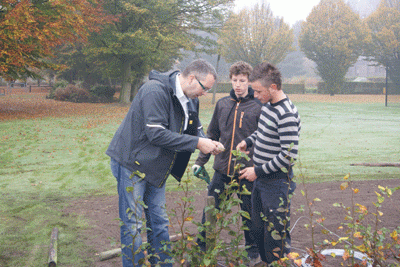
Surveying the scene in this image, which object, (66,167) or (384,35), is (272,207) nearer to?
(66,167)

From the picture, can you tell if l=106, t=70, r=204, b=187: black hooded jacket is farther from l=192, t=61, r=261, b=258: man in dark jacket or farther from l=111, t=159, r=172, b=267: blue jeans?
l=192, t=61, r=261, b=258: man in dark jacket

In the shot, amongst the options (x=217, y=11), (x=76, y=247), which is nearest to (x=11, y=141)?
(x=76, y=247)

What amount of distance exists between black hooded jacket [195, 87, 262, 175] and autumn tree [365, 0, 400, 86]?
45552mm

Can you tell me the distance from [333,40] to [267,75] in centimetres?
4609

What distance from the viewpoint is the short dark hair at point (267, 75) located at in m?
3.30

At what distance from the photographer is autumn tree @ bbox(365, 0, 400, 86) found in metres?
45.6

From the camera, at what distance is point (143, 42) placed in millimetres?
24719

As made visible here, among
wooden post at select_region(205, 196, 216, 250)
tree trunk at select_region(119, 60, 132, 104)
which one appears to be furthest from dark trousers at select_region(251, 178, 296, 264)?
tree trunk at select_region(119, 60, 132, 104)

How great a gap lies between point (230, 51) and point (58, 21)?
2377cm

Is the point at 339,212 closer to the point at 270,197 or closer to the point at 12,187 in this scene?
the point at 270,197

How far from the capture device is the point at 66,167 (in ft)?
29.7

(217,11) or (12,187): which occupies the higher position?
(217,11)

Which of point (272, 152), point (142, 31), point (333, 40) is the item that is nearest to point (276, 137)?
point (272, 152)

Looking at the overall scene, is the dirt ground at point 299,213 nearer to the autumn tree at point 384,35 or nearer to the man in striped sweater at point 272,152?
the man in striped sweater at point 272,152
